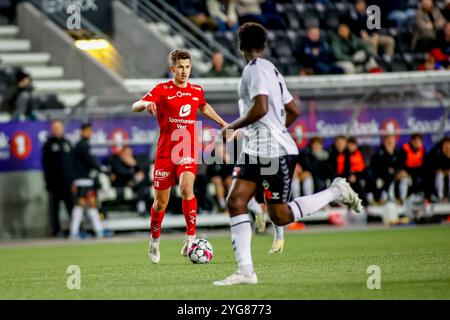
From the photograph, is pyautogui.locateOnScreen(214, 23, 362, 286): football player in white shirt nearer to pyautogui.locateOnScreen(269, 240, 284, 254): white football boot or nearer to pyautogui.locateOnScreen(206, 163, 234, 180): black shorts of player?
pyautogui.locateOnScreen(269, 240, 284, 254): white football boot

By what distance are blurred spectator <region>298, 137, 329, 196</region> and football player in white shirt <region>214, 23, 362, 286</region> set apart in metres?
9.90

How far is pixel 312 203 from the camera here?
8.73 m

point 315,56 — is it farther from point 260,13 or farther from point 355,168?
point 355,168

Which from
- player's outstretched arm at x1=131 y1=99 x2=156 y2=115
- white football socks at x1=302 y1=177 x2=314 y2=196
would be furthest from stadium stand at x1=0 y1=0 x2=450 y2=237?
player's outstretched arm at x1=131 y1=99 x2=156 y2=115

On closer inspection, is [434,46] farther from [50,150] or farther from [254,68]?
[254,68]

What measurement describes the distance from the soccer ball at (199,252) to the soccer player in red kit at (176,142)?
305 mm

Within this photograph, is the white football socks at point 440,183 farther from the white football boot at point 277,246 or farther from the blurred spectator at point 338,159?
the white football boot at point 277,246

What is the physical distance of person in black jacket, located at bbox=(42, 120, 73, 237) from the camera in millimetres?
18125

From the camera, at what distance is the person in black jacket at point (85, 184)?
17875 millimetres

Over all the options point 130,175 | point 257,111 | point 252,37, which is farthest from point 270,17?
point 257,111

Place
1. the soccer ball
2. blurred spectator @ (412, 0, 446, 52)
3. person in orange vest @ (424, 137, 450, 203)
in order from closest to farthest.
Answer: the soccer ball
person in orange vest @ (424, 137, 450, 203)
blurred spectator @ (412, 0, 446, 52)

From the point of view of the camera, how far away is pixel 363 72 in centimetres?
2180

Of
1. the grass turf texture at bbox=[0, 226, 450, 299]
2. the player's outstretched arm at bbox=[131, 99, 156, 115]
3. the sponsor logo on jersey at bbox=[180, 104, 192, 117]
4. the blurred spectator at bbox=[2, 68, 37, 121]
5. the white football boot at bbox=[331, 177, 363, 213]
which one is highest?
the blurred spectator at bbox=[2, 68, 37, 121]
